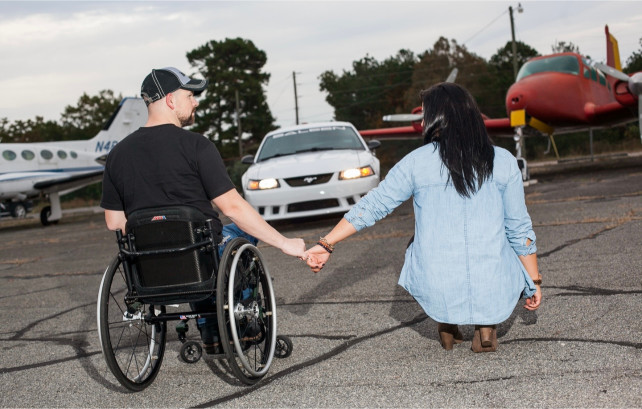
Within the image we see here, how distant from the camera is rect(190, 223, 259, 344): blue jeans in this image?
393cm

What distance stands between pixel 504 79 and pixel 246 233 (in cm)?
6182

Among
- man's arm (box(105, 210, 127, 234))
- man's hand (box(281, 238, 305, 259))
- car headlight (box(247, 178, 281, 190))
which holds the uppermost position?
man's arm (box(105, 210, 127, 234))

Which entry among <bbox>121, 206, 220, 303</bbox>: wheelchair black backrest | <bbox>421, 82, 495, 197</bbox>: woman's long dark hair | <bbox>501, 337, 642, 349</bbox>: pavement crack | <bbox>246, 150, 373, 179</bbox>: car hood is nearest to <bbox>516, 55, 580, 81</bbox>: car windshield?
<bbox>246, 150, 373, 179</bbox>: car hood

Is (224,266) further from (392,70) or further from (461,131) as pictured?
(392,70)

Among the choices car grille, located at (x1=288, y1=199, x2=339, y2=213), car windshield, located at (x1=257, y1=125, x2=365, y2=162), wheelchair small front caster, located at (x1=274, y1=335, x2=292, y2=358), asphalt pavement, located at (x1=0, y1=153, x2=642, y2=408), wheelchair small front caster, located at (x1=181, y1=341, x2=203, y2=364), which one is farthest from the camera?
car windshield, located at (x1=257, y1=125, x2=365, y2=162)

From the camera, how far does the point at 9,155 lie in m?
24.8

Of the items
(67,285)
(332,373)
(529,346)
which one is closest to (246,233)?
(332,373)

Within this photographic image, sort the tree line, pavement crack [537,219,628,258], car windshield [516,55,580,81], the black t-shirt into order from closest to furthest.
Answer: the black t-shirt < pavement crack [537,219,628,258] < car windshield [516,55,580,81] < the tree line

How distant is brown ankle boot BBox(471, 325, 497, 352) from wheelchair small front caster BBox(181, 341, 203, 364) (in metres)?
1.72

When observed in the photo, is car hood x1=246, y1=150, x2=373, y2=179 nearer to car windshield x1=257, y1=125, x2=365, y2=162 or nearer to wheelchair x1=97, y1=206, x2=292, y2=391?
car windshield x1=257, y1=125, x2=365, y2=162

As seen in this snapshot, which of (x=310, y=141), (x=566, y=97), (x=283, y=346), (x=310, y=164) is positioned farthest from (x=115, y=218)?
(x=566, y=97)

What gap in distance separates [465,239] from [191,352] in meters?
1.89

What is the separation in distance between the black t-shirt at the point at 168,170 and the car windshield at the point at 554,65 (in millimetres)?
20192

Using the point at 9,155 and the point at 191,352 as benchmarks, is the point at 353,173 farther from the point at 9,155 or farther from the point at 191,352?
the point at 9,155
